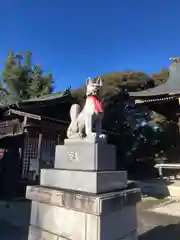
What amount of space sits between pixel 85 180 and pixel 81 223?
1.90 feet

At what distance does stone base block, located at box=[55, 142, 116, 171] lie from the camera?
3362 millimetres

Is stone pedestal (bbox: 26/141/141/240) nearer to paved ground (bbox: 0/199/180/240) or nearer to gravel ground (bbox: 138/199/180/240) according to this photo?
paved ground (bbox: 0/199/180/240)

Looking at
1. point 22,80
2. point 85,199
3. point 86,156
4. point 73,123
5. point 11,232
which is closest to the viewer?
point 85,199

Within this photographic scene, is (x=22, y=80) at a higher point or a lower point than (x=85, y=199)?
higher

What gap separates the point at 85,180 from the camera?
3232mm

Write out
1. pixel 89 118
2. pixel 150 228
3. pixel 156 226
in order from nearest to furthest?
1. pixel 89 118
2. pixel 150 228
3. pixel 156 226

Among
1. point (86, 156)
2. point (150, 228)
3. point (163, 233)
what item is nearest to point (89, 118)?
point (86, 156)

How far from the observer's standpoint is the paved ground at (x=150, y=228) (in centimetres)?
523

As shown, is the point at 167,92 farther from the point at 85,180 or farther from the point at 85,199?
the point at 85,199

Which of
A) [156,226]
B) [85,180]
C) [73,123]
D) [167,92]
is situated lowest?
[156,226]

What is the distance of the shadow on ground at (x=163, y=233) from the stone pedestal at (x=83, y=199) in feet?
6.80

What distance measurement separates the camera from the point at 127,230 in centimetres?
338

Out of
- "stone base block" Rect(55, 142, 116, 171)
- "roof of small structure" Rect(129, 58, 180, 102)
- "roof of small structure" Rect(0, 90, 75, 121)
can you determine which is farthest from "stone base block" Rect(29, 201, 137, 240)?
"roof of small structure" Rect(129, 58, 180, 102)

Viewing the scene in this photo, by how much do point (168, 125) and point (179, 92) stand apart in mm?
8750
